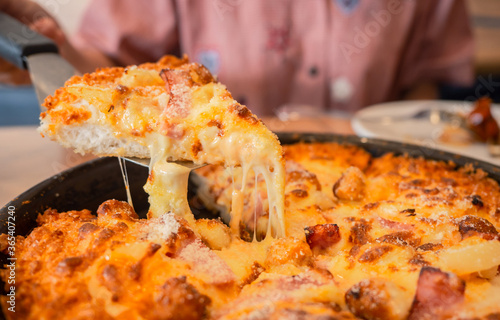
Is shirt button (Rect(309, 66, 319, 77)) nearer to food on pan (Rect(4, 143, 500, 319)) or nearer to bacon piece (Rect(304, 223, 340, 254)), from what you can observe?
food on pan (Rect(4, 143, 500, 319))

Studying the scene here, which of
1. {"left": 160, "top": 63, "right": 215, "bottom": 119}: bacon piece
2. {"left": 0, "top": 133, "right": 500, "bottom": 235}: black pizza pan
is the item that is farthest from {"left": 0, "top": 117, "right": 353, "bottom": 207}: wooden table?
{"left": 160, "top": 63, "right": 215, "bottom": 119}: bacon piece

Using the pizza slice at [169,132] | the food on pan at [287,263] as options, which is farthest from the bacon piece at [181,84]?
the food on pan at [287,263]

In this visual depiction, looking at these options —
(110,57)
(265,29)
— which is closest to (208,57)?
(265,29)

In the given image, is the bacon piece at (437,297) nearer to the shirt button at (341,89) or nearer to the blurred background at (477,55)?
the shirt button at (341,89)

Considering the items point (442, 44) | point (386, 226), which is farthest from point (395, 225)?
point (442, 44)

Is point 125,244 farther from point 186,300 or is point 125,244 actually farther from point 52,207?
point 52,207
